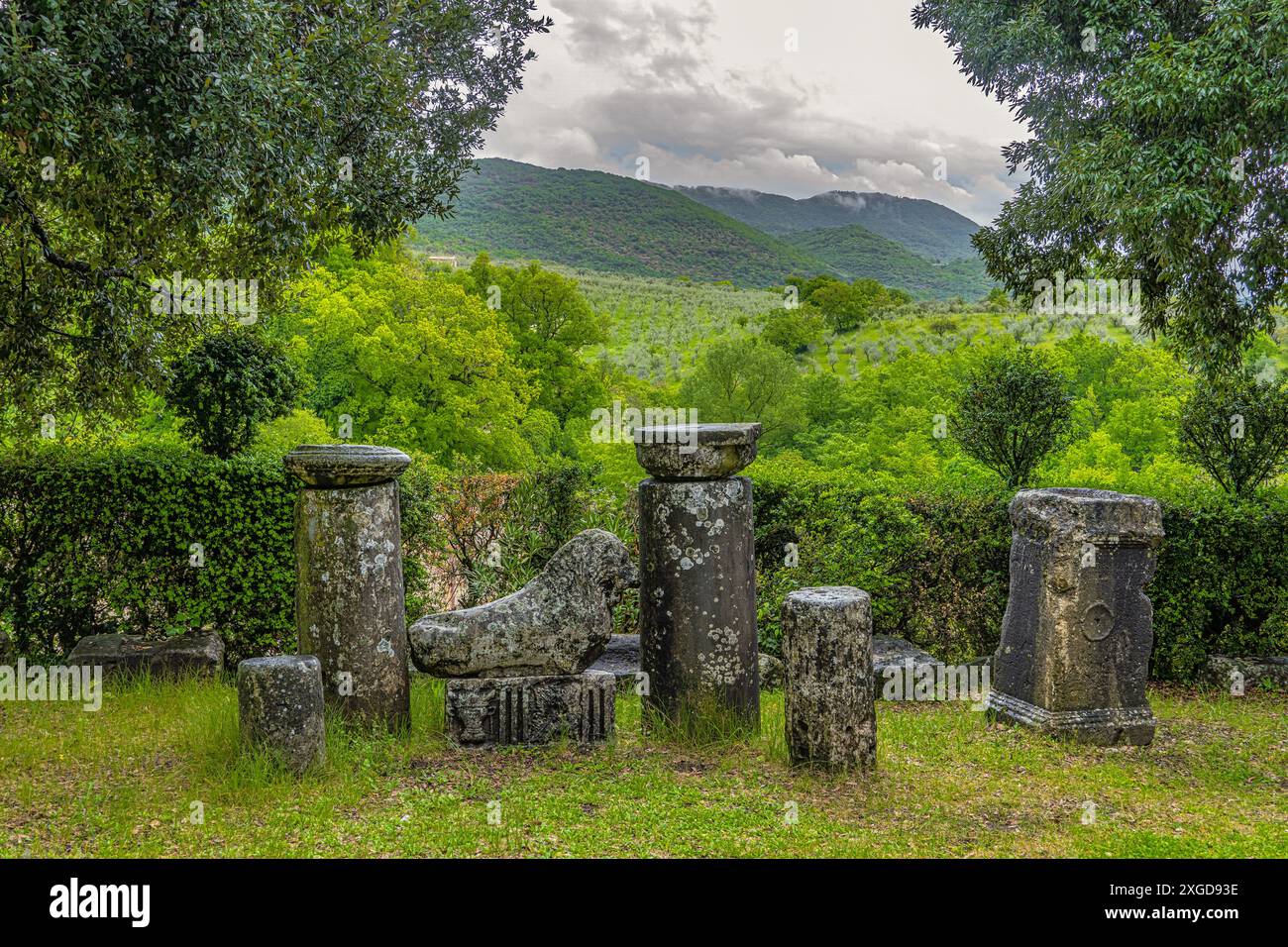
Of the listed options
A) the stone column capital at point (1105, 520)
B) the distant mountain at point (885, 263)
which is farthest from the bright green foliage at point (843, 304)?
the stone column capital at point (1105, 520)

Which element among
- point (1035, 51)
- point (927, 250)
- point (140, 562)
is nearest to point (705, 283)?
point (927, 250)

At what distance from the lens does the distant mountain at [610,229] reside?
229 ft

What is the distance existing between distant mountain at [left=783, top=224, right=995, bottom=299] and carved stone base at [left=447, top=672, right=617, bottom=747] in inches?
2727

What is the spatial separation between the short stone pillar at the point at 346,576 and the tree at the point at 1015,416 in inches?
333

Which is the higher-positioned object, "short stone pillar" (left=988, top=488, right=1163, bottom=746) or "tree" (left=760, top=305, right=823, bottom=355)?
"tree" (left=760, top=305, right=823, bottom=355)

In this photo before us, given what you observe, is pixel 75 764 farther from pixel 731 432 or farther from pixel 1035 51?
pixel 1035 51

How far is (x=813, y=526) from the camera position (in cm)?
1169

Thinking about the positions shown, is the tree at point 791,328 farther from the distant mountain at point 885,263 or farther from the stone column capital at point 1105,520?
the stone column capital at point 1105,520

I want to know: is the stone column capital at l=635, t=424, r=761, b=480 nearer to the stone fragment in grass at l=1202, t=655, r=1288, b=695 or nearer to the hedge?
the hedge

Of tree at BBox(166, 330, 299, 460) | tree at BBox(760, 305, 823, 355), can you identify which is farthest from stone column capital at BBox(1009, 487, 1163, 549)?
tree at BBox(760, 305, 823, 355)

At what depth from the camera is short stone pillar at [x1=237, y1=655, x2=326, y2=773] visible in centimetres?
677

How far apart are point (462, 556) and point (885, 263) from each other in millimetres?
74102
